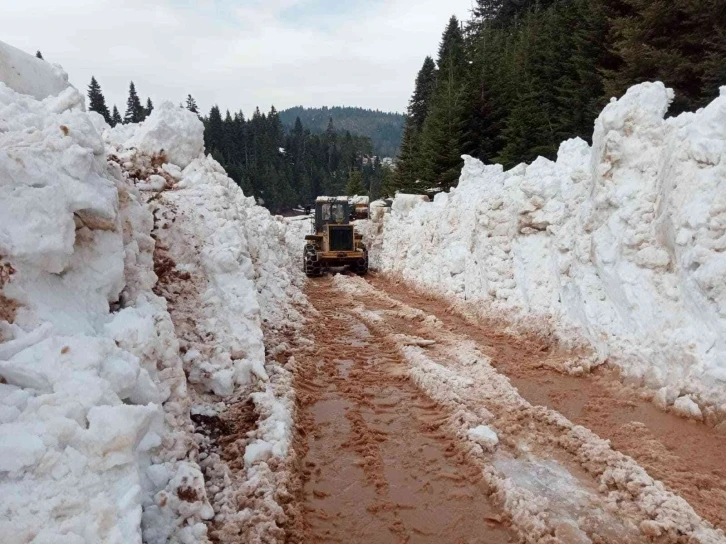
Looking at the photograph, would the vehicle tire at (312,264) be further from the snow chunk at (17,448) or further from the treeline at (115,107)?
the treeline at (115,107)

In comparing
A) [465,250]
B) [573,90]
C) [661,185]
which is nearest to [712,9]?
[573,90]

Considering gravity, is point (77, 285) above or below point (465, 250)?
above

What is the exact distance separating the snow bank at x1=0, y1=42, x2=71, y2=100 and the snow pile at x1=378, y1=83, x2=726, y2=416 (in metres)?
8.74

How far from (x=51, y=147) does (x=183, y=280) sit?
2.56m

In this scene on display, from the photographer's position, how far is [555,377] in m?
7.06

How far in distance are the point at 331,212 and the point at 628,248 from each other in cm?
1419

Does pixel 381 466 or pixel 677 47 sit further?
pixel 677 47

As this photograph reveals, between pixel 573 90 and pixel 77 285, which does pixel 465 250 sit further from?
pixel 573 90

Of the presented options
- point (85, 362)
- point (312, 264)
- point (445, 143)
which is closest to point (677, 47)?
point (445, 143)

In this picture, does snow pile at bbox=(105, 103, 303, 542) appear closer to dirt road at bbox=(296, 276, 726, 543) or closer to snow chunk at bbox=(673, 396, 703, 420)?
dirt road at bbox=(296, 276, 726, 543)

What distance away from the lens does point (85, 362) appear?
3.43 meters

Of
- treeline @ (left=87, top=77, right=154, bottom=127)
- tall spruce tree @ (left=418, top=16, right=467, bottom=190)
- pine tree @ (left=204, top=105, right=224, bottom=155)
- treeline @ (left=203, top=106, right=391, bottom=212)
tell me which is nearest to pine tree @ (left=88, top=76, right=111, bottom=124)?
treeline @ (left=87, top=77, right=154, bottom=127)

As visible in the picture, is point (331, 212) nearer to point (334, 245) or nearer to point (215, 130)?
point (334, 245)

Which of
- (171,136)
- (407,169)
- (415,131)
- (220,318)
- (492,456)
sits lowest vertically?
(492,456)
